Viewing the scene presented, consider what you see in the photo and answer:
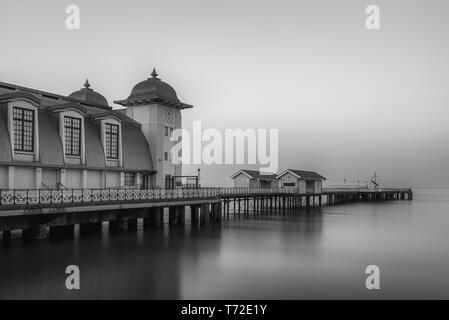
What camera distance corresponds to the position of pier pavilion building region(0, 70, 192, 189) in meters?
21.7

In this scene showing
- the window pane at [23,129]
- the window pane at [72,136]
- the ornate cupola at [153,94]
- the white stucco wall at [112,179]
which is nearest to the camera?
the window pane at [23,129]

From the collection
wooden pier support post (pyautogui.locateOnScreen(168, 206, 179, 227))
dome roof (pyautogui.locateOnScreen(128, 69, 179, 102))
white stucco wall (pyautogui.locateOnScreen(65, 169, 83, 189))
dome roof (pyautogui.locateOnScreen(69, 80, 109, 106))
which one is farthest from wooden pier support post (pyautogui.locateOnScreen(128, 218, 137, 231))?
dome roof (pyautogui.locateOnScreen(69, 80, 109, 106))

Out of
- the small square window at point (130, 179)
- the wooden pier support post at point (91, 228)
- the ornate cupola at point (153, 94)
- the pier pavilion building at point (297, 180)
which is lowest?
the wooden pier support post at point (91, 228)

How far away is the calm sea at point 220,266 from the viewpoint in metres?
15.0

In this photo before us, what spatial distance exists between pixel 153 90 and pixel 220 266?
1758cm

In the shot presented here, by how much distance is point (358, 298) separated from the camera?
1480cm

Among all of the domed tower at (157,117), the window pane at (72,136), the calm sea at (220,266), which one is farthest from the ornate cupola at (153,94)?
the calm sea at (220,266)

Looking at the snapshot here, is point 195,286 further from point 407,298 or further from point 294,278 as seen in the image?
point 407,298

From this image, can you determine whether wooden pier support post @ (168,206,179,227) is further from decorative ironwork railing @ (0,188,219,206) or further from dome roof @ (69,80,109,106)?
dome roof @ (69,80,109,106)

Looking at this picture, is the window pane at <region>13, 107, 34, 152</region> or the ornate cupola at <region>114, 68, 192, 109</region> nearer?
the window pane at <region>13, 107, 34, 152</region>

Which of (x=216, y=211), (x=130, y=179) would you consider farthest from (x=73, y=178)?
(x=216, y=211)

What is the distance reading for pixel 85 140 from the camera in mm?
26125

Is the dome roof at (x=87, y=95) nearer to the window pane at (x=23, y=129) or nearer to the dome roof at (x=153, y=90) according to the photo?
the dome roof at (x=153, y=90)
